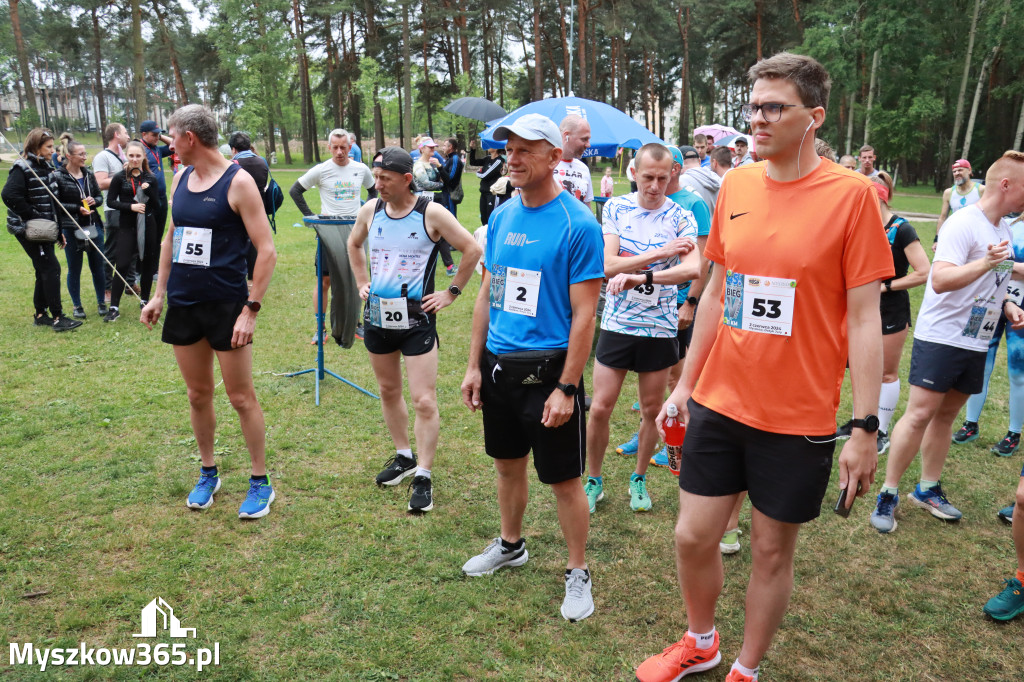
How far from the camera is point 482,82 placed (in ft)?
175

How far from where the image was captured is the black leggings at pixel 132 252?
28.3ft

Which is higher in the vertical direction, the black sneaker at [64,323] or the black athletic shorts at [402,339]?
the black athletic shorts at [402,339]

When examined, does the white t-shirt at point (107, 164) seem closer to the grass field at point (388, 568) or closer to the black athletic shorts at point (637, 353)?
the grass field at point (388, 568)

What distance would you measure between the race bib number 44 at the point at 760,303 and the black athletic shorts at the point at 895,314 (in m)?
3.01

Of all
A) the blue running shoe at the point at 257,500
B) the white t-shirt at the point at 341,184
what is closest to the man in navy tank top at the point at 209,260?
the blue running shoe at the point at 257,500

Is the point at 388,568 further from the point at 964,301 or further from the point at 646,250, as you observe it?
the point at 964,301

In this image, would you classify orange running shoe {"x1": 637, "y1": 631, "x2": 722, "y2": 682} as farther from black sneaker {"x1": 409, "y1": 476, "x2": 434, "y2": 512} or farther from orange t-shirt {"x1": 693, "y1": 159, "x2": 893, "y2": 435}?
black sneaker {"x1": 409, "y1": 476, "x2": 434, "y2": 512}

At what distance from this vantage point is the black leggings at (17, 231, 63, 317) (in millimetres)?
7934

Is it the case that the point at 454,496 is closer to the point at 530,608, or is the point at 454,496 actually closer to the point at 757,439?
the point at 530,608

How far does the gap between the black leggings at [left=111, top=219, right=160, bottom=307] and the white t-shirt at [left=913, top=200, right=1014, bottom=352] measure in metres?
8.45

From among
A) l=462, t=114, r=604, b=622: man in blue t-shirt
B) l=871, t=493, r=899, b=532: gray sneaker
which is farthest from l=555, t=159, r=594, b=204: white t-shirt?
l=871, t=493, r=899, b=532: gray sneaker

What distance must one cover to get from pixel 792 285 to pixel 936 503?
291 centimetres

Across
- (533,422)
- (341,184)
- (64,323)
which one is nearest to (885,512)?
(533,422)

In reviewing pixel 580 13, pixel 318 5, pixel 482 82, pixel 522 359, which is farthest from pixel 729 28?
pixel 522 359
